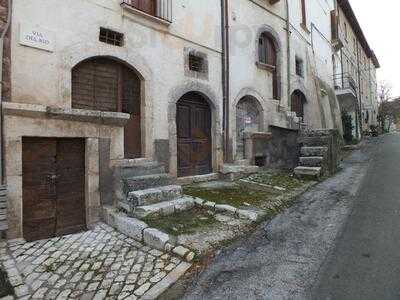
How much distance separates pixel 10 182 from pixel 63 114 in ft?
4.04

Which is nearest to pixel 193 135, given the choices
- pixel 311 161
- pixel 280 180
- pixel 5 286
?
pixel 280 180

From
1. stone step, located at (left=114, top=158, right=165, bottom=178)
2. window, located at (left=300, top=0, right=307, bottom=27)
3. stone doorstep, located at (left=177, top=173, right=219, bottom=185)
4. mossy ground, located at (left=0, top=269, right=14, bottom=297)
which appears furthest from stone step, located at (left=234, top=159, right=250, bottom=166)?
window, located at (left=300, top=0, right=307, bottom=27)

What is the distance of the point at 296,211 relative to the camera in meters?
5.65

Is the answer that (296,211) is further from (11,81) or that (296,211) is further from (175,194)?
(11,81)

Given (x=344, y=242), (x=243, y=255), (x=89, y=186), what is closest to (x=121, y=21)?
(x=89, y=186)

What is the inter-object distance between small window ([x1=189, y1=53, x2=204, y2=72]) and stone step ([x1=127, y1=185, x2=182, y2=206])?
3797mm

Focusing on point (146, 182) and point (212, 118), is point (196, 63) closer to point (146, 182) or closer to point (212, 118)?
point (212, 118)

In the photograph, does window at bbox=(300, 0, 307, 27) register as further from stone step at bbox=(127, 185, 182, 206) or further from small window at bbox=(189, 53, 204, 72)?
stone step at bbox=(127, 185, 182, 206)

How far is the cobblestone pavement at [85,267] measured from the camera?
10.6 feet

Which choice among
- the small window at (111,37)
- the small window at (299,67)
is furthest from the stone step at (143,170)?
the small window at (299,67)

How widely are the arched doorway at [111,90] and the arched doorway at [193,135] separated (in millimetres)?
1291

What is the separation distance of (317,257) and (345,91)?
15.8 metres

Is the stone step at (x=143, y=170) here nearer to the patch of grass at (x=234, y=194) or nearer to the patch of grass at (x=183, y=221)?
the patch of grass at (x=234, y=194)

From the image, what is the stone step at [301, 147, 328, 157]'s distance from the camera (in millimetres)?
8742
